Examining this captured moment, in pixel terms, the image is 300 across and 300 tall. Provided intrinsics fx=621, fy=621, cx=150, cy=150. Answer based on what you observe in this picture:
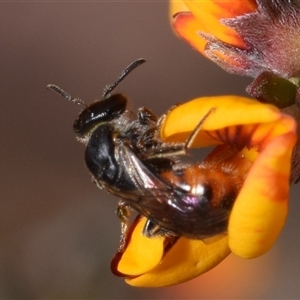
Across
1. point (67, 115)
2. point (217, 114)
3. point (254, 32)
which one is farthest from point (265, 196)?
point (67, 115)

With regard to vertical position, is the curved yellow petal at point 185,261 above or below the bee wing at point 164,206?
below

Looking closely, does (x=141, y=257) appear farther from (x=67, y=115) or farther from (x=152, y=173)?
(x=67, y=115)

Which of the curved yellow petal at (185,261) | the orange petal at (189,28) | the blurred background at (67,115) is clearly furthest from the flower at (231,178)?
the blurred background at (67,115)

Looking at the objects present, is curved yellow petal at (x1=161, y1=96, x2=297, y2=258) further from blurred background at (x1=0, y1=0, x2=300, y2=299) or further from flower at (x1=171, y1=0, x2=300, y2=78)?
blurred background at (x1=0, y1=0, x2=300, y2=299)

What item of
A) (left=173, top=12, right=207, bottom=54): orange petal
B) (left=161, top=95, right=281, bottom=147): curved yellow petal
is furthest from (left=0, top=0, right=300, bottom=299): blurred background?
(left=161, top=95, right=281, bottom=147): curved yellow petal

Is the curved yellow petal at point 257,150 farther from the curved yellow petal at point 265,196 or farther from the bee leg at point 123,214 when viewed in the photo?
the bee leg at point 123,214

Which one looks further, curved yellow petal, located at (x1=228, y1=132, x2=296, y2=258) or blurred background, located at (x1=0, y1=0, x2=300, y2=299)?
blurred background, located at (x1=0, y1=0, x2=300, y2=299)

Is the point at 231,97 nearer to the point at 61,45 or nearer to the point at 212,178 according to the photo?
the point at 212,178
